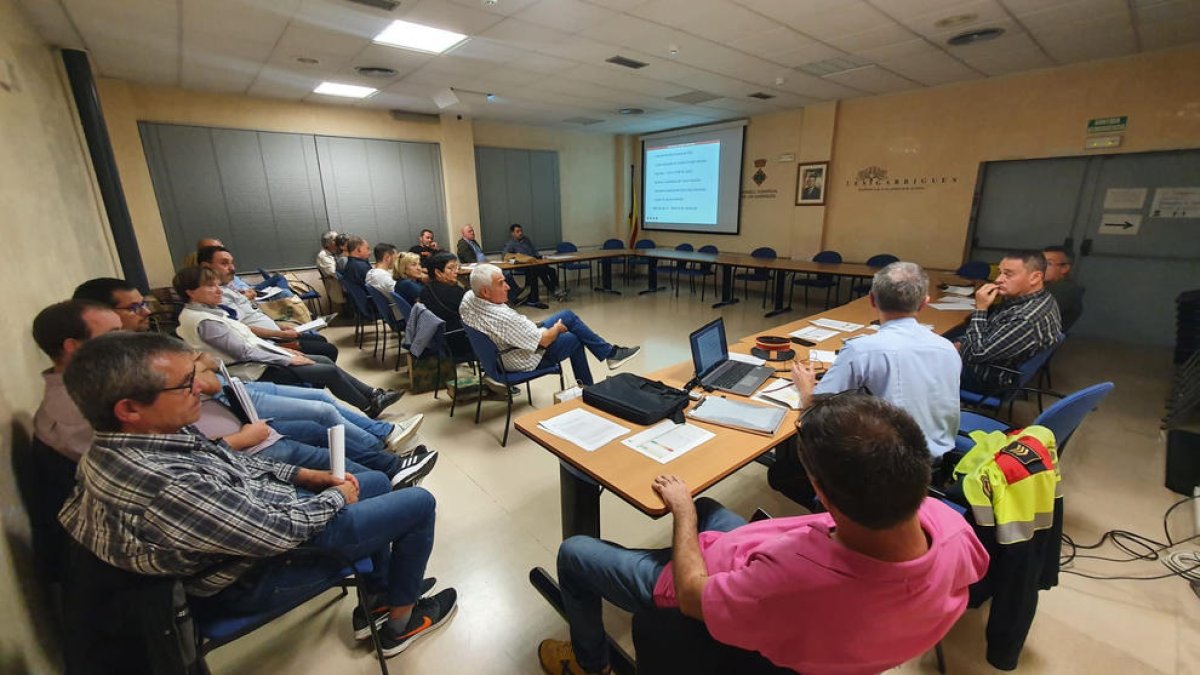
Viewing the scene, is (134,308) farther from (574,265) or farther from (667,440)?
(574,265)

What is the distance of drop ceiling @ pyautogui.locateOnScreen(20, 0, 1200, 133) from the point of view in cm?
316

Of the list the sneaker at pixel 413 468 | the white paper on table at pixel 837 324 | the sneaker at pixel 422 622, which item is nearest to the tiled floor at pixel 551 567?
the sneaker at pixel 422 622

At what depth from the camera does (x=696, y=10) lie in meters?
3.19

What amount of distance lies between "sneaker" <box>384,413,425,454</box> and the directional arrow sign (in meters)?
7.00

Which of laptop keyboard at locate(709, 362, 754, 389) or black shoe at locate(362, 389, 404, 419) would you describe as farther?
black shoe at locate(362, 389, 404, 419)

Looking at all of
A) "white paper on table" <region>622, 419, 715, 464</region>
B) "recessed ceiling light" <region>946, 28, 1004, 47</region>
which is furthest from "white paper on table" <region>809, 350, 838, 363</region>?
"recessed ceiling light" <region>946, 28, 1004, 47</region>

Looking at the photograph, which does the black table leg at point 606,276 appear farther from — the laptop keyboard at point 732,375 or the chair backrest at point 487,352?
the laptop keyboard at point 732,375

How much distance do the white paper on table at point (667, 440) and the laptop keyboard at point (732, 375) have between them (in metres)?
0.41

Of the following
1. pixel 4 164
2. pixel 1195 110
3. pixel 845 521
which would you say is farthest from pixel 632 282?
pixel 845 521

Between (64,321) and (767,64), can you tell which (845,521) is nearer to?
(64,321)

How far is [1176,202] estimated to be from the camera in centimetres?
452

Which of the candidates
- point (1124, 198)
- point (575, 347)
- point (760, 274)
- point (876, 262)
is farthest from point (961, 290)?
point (575, 347)

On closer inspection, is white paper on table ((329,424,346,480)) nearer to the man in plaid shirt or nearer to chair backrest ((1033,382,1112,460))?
the man in plaid shirt

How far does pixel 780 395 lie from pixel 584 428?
902 millimetres
